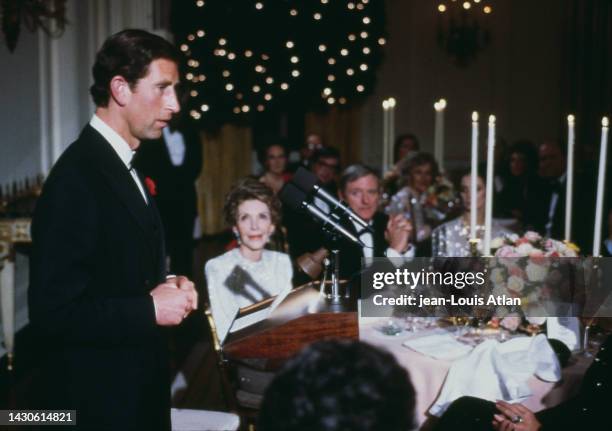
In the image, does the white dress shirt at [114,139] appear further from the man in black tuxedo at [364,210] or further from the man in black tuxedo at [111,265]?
the man in black tuxedo at [364,210]

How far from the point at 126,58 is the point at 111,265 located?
50cm

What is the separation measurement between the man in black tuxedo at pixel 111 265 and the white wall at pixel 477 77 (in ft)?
26.0

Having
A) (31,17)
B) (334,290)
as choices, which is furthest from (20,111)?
(334,290)

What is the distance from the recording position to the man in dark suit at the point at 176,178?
586 cm

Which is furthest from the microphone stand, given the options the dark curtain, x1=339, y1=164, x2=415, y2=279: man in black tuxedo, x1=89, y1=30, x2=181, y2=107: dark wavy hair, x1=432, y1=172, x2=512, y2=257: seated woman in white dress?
the dark curtain

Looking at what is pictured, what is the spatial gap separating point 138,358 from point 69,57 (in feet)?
14.1

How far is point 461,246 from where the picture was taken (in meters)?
3.87

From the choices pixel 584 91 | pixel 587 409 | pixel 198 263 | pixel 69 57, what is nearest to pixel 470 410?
pixel 587 409

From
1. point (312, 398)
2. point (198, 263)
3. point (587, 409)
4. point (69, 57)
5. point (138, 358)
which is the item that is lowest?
point (198, 263)

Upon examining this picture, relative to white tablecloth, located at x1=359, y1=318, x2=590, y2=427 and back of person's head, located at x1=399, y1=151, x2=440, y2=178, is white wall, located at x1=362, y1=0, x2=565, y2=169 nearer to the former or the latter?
back of person's head, located at x1=399, y1=151, x2=440, y2=178

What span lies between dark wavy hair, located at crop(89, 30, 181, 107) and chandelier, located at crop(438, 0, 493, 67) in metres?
8.00

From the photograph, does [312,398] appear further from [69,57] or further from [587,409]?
[69,57]

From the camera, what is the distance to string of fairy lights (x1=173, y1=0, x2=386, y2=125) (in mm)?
7902

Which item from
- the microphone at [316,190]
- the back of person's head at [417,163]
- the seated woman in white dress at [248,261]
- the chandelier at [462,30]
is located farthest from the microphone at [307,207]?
the chandelier at [462,30]
